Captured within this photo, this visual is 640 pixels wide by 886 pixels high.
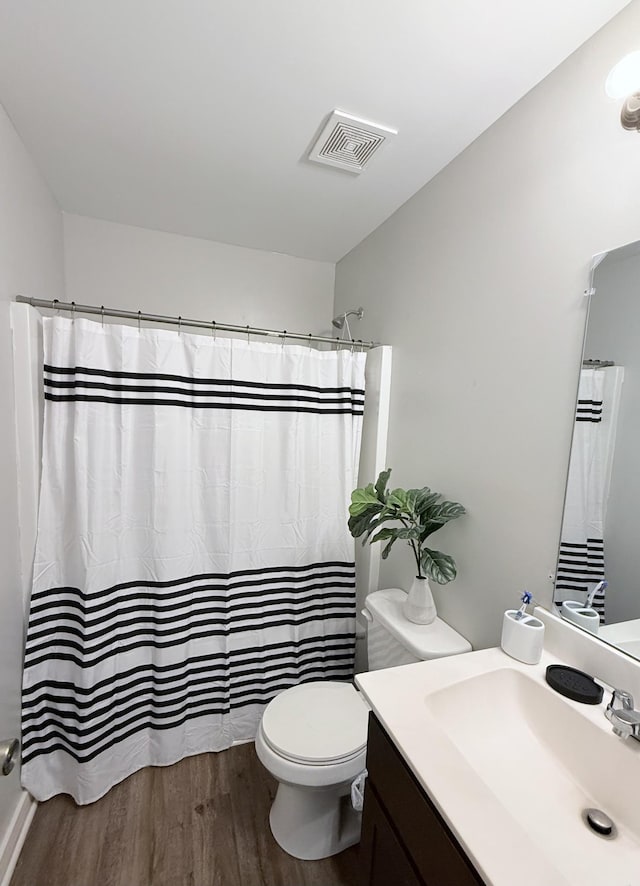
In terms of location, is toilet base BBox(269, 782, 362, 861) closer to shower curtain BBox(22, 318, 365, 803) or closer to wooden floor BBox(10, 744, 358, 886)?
wooden floor BBox(10, 744, 358, 886)

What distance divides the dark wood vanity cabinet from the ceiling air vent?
1.73 m

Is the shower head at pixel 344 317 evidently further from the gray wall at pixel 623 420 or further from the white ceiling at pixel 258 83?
the gray wall at pixel 623 420

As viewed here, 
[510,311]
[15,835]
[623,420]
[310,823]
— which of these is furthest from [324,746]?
[510,311]

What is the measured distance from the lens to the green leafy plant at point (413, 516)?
1.31m

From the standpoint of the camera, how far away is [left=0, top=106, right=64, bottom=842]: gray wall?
1.28 meters

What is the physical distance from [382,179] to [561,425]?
1.20 metres

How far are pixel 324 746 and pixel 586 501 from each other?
1137 mm

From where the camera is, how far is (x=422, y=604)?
1.42 meters

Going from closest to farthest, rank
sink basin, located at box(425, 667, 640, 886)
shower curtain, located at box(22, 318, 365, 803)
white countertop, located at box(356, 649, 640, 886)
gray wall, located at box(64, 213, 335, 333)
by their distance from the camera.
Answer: white countertop, located at box(356, 649, 640, 886), sink basin, located at box(425, 667, 640, 886), shower curtain, located at box(22, 318, 365, 803), gray wall, located at box(64, 213, 335, 333)

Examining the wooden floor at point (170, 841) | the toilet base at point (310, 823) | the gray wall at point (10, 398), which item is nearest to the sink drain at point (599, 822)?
the toilet base at point (310, 823)

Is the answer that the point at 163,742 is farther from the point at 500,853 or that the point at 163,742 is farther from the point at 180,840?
the point at 500,853

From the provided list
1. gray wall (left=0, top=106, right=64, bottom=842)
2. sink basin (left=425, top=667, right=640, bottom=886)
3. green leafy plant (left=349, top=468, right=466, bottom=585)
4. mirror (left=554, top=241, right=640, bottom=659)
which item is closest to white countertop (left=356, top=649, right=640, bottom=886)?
sink basin (left=425, top=667, right=640, bottom=886)

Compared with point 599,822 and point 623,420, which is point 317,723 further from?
point 623,420

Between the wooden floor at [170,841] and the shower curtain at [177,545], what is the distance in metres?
0.09
